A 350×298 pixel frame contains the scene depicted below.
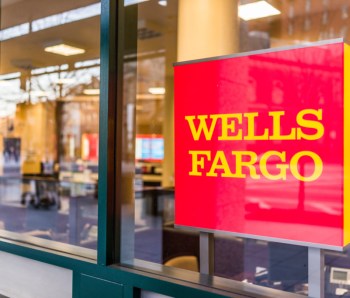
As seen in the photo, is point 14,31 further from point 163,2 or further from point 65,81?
point 65,81

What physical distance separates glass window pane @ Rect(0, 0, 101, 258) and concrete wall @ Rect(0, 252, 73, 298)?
14 cm

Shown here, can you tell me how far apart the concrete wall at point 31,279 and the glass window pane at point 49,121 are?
0.14 meters

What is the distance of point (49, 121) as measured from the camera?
38.9 feet

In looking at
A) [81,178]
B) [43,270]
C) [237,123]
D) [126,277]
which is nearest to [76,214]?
[81,178]

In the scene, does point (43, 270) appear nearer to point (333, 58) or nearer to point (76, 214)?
point (333, 58)

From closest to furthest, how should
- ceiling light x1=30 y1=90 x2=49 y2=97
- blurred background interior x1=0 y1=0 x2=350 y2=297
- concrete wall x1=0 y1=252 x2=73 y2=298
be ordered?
concrete wall x1=0 y1=252 x2=73 y2=298 → blurred background interior x1=0 y1=0 x2=350 y2=297 → ceiling light x1=30 y1=90 x2=49 y2=97

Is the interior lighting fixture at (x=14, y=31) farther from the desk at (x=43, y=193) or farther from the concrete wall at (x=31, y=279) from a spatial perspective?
the desk at (x=43, y=193)

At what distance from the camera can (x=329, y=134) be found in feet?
5.02

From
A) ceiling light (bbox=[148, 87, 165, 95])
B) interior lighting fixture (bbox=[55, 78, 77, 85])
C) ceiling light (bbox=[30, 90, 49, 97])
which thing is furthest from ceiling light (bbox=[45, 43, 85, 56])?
ceiling light (bbox=[148, 87, 165, 95])

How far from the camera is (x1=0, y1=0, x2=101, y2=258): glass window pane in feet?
13.7

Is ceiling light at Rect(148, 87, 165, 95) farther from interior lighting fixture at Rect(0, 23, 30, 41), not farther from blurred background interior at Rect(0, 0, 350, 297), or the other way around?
interior lighting fixture at Rect(0, 23, 30, 41)

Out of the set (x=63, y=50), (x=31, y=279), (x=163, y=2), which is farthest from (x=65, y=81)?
(x=31, y=279)

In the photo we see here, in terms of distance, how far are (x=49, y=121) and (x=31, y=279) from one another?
9889 mm

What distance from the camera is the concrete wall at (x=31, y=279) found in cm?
229
